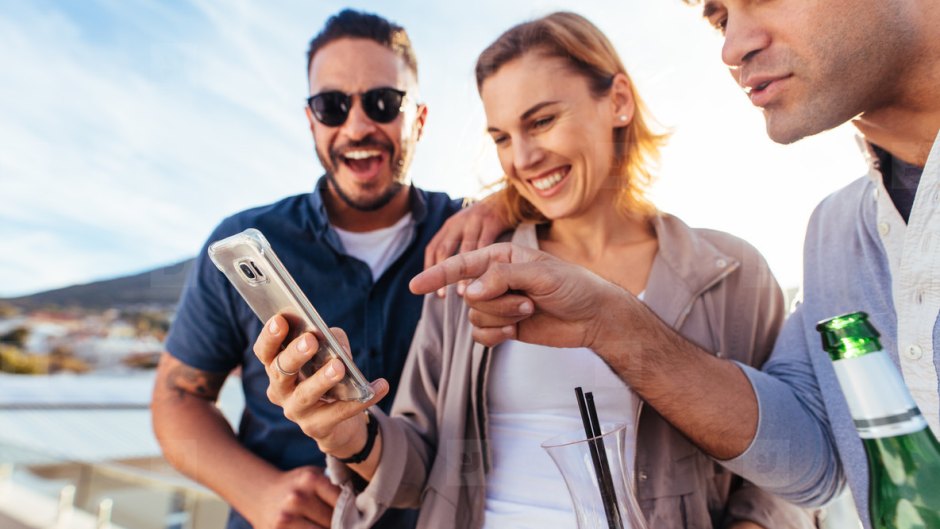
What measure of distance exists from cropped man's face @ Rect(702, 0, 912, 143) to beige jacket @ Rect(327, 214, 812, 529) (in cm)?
45

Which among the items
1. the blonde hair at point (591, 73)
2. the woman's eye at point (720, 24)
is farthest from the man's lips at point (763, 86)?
the blonde hair at point (591, 73)

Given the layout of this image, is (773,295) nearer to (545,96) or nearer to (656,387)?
(656,387)

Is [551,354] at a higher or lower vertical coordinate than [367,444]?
higher

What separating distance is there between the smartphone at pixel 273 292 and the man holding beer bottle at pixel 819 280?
0.14 meters

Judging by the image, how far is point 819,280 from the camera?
1125 mm

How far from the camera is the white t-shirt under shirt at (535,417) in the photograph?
1115 mm

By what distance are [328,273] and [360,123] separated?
0.45 m

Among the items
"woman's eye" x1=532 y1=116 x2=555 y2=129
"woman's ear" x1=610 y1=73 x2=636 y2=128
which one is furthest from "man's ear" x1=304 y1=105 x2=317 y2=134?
"woman's ear" x1=610 y1=73 x2=636 y2=128

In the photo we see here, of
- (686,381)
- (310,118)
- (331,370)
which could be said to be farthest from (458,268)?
(310,118)

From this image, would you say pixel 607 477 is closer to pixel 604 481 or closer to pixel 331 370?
pixel 604 481

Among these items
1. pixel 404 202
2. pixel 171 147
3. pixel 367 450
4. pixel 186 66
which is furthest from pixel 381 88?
pixel 171 147

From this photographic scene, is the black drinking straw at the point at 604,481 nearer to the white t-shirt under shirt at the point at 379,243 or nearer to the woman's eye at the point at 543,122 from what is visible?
the woman's eye at the point at 543,122

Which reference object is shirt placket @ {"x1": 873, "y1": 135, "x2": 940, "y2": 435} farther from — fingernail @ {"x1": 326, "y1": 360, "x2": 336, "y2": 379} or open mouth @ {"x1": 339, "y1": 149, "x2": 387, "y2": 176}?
open mouth @ {"x1": 339, "y1": 149, "x2": 387, "y2": 176}

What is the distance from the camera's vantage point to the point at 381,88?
181 cm
